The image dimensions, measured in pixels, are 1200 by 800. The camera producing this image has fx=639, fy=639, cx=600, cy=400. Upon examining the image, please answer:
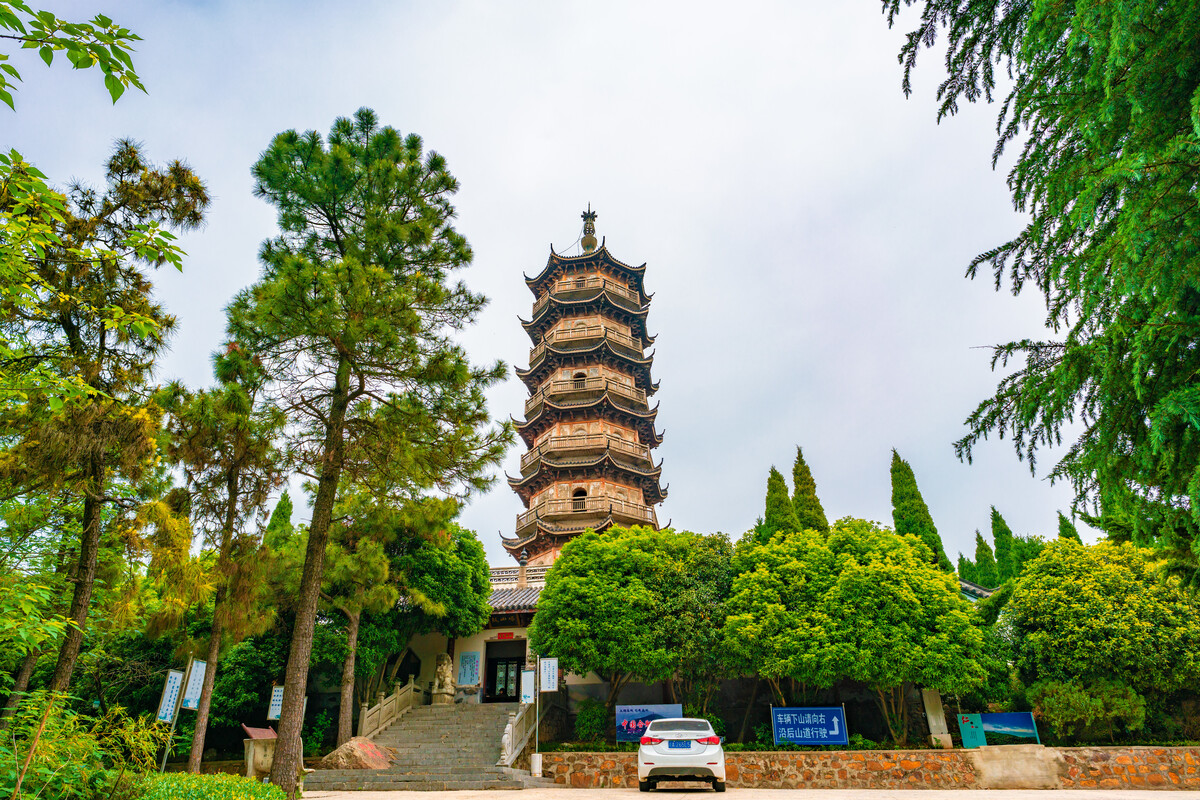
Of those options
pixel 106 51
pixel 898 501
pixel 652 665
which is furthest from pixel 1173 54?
pixel 898 501

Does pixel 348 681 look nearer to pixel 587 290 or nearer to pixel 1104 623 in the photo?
pixel 1104 623

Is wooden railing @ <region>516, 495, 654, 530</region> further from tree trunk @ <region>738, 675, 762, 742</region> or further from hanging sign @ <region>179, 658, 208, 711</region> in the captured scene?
hanging sign @ <region>179, 658, 208, 711</region>

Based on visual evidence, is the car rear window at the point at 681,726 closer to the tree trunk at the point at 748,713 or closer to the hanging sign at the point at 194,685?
the tree trunk at the point at 748,713

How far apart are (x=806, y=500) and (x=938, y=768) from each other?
874 cm

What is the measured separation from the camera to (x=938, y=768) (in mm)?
13461

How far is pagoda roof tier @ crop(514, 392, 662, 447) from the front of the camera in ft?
90.5

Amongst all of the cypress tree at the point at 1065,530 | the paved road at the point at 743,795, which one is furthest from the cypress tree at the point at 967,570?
the paved road at the point at 743,795

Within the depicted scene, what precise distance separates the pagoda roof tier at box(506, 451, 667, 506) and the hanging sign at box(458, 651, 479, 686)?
827 centimetres

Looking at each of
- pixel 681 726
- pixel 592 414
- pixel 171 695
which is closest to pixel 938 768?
pixel 681 726

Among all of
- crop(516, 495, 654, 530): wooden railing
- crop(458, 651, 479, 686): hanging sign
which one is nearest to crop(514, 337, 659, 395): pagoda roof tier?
crop(516, 495, 654, 530): wooden railing

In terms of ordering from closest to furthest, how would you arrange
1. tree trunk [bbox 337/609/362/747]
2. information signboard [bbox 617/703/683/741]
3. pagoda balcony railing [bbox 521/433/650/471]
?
information signboard [bbox 617/703/683/741]
tree trunk [bbox 337/609/362/747]
pagoda balcony railing [bbox 521/433/650/471]

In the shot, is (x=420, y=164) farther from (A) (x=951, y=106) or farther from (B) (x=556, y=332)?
(B) (x=556, y=332)

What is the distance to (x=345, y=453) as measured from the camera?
9898 millimetres

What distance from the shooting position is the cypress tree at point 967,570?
99.3 feet
